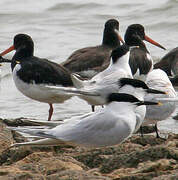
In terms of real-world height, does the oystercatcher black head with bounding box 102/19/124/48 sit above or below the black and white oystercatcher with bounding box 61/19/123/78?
above

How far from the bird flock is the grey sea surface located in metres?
3.40

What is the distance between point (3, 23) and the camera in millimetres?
19984

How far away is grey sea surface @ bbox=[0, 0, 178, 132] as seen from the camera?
16.6 metres

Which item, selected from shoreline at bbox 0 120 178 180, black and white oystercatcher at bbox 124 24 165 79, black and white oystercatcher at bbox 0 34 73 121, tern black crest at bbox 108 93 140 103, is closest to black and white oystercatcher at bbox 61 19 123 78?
black and white oystercatcher at bbox 124 24 165 79

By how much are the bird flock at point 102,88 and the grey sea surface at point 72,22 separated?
340cm

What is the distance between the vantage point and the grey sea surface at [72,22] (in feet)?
54.6

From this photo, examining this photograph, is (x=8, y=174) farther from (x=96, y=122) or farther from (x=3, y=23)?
(x=3, y=23)

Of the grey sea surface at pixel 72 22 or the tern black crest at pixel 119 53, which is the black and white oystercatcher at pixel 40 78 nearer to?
the tern black crest at pixel 119 53

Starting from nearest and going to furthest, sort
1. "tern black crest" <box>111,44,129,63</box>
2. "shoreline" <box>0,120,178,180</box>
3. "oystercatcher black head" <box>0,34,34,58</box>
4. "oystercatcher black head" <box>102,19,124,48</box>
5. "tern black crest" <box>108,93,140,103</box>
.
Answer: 1. "shoreline" <box>0,120,178,180</box>
2. "tern black crest" <box>108,93,140,103</box>
3. "tern black crest" <box>111,44,129,63</box>
4. "oystercatcher black head" <box>0,34,34,58</box>
5. "oystercatcher black head" <box>102,19,124,48</box>

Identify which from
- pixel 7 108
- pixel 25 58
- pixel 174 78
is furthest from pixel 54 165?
pixel 174 78

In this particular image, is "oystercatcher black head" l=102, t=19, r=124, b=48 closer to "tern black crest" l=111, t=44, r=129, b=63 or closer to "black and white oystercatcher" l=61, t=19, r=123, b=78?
"black and white oystercatcher" l=61, t=19, r=123, b=78

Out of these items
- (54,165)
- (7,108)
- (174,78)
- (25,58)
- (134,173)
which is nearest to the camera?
(134,173)

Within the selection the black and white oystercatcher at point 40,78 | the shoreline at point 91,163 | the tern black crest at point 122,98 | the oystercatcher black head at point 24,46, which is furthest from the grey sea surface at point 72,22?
the tern black crest at point 122,98

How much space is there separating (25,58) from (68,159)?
3738 mm
